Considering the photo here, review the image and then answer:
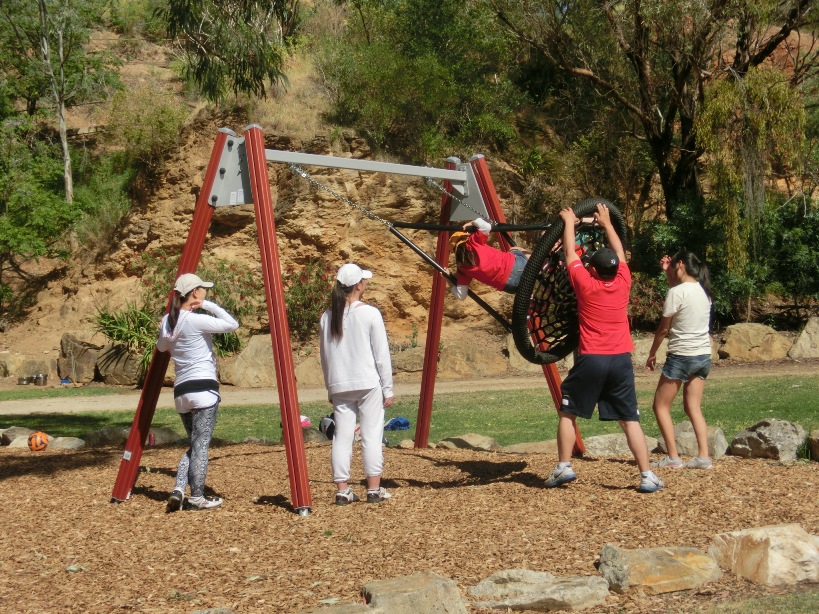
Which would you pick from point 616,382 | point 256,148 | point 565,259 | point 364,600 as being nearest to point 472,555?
point 364,600

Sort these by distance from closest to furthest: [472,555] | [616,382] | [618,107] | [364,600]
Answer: [364,600] → [472,555] → [616,382] → [618,107]

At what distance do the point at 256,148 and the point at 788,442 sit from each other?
16.7 ft

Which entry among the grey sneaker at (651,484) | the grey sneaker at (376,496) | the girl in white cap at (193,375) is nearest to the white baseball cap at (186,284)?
the girl in white cap at (193,375)

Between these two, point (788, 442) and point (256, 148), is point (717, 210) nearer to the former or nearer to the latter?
point (788, 442)

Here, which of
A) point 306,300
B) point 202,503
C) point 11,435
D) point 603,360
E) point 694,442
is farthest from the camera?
point 306,300

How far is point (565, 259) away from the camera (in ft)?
23.1

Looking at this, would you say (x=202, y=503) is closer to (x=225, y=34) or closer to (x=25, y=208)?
(x=225, y=34)

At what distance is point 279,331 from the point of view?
6.90 m

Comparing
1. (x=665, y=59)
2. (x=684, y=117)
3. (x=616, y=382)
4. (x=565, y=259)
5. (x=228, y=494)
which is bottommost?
(x=228, y=494)

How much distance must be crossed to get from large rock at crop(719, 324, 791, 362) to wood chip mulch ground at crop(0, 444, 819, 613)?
1320 centimetres

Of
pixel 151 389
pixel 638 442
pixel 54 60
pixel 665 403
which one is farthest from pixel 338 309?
pixel 54 60

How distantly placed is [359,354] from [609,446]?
339 centimetres

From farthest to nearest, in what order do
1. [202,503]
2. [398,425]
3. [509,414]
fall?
[509,414] < [398,425] < [202,503]

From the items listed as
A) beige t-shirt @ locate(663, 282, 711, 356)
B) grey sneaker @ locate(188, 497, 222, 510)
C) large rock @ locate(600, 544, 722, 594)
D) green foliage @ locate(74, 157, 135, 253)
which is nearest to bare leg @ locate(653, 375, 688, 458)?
beige t-shirt @ locate(663, 282, 711, 356)
